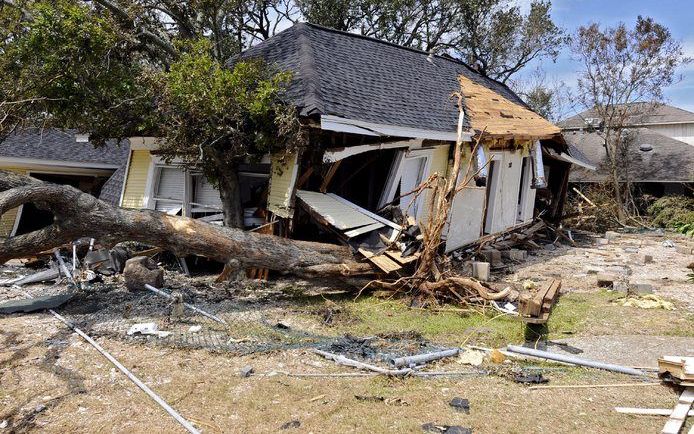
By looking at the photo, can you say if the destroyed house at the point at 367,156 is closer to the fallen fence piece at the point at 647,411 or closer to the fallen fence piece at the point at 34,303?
the fallen fence piece at the point at 34,303

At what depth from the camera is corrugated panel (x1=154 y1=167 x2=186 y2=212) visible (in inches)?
476

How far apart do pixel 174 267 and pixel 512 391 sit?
864cm

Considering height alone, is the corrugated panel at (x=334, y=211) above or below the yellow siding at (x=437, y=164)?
below

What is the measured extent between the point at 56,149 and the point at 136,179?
5678 mm

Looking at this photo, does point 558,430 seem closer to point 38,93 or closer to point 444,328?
point 444,328

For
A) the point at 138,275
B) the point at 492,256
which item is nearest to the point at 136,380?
the point at 138,275

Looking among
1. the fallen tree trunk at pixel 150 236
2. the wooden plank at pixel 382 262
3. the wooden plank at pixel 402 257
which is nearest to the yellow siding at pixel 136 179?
the fallen tree trunk at pixel 150 236

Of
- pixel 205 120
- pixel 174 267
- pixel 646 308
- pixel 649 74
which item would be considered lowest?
pixel 174 267

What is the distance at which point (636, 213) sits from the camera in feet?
78.3

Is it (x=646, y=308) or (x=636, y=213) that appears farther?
(x=636, y=213)

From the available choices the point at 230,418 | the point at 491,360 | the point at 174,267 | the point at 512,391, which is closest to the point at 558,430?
the point at 512,391

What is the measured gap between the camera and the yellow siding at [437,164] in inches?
464

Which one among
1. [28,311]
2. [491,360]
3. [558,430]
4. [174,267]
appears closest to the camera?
[558,430]

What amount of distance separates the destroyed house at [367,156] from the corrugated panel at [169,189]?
3 cm
